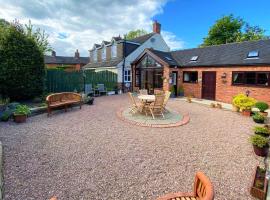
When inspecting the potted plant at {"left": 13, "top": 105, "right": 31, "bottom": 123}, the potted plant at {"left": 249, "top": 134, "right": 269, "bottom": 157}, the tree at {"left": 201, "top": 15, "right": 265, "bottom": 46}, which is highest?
the tree at {"left": 201, "top": 15, "right": 265, "bottom": 46}

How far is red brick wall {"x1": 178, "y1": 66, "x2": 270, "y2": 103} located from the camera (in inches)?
461

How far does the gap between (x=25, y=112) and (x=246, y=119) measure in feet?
34.8

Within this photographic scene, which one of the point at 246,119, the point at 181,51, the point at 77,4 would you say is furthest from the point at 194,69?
the point at 77,4

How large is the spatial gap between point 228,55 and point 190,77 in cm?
356

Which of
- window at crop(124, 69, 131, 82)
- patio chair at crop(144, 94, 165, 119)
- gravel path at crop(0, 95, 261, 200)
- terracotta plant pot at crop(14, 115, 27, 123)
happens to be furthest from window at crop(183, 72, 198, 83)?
terracotta plant pot at crop(14, 115, 27, 123)

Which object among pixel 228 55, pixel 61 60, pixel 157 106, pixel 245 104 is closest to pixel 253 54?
pixel 228 55

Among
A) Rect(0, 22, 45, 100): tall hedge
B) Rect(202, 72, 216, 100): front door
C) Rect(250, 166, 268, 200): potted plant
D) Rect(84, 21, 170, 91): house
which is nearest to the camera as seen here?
Rect(250, 166, 268, 200): potted plant

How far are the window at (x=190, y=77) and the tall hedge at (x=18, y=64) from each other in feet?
40.2

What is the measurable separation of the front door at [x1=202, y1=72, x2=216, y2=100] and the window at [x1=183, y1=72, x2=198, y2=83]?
0.82m

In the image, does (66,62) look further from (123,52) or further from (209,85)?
(209,85)

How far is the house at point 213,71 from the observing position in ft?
39.5

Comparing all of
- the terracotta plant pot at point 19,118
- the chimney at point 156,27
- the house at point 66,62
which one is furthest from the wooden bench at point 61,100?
the house at point 66,62

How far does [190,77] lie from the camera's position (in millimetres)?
16281

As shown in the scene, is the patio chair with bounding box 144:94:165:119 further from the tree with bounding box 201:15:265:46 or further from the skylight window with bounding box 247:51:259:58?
the tree with bounding box 201:15:265:46
